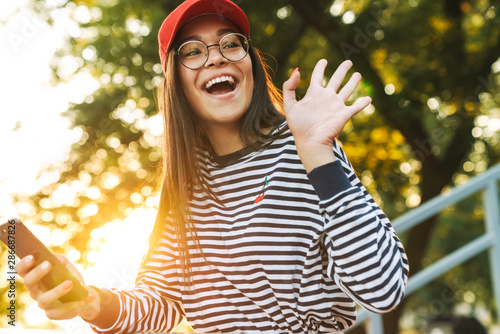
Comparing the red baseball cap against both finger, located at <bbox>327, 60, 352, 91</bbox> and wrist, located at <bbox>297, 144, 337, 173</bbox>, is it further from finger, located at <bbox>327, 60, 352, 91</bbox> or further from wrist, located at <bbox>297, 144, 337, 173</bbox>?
wrist, located at <bbox>297, 144, 337, 173</bbox>

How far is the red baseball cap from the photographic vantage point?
1591mm

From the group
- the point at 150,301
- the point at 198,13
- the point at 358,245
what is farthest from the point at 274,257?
the point at 198,13

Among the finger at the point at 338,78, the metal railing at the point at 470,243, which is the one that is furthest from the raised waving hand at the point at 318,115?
the metal railing at the point at 470,243

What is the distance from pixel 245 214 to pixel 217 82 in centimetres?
42

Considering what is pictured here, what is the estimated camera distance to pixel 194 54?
164 cm

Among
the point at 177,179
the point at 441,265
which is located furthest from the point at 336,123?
the point at 441,265

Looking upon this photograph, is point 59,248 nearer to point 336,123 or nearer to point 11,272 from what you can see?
point 11,272

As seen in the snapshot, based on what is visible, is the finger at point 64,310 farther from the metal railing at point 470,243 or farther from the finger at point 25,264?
the metal railing at point 470,243

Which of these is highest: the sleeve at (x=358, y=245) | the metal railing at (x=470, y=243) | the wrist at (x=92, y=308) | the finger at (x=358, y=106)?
the finger at (x=358, y=106)

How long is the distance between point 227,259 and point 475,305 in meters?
19.4

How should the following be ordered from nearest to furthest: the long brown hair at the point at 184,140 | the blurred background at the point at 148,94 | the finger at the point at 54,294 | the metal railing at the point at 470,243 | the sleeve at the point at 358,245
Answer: the sleeve at the point at 358,245
the finger at the point at 54,294
the long brown hair at the point at 184,140
the metal railing at the point at 470,243
the blurred background at the point at 148,94

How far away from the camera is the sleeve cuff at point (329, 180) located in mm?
1163

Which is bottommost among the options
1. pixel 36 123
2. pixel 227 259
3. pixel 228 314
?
pixel 228 314

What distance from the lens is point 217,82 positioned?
1.61 meters
